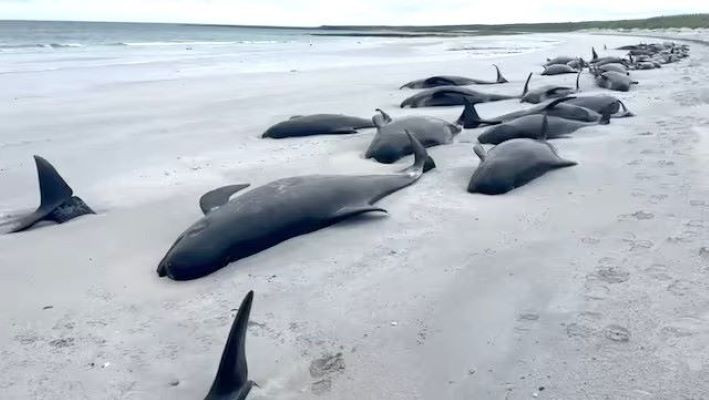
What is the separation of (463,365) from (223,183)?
3.38 m

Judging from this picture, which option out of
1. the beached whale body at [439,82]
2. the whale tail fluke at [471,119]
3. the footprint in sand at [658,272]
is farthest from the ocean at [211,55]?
the footprint in sand at [658,272]

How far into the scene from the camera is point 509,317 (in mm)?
3084

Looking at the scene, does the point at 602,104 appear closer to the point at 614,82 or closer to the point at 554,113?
the point at 554,113

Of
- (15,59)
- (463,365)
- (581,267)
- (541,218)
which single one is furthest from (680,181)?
(15,59)

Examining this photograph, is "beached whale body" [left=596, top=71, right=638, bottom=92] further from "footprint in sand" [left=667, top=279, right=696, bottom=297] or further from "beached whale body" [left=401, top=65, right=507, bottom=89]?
"footprint in sand" [left=667, top=279, right=696, bottom=297]

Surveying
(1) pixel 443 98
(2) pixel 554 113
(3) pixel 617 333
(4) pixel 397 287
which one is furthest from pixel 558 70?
(3) pixel 617 333

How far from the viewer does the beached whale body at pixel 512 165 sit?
16.7 feet

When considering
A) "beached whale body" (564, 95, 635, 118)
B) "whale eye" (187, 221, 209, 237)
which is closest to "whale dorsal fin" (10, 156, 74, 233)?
"whale eye" (187, 221, 209, 237)

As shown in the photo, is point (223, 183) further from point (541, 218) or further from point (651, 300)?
point (651, 300)

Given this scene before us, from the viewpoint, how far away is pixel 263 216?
4223 mm

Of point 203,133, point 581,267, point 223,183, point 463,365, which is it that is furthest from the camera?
point 203,133

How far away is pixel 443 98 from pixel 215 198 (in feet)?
20.7

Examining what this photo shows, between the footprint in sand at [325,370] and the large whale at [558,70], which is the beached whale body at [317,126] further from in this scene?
the large whale at [558,70]

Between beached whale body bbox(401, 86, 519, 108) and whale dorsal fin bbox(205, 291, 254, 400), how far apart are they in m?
8.10
